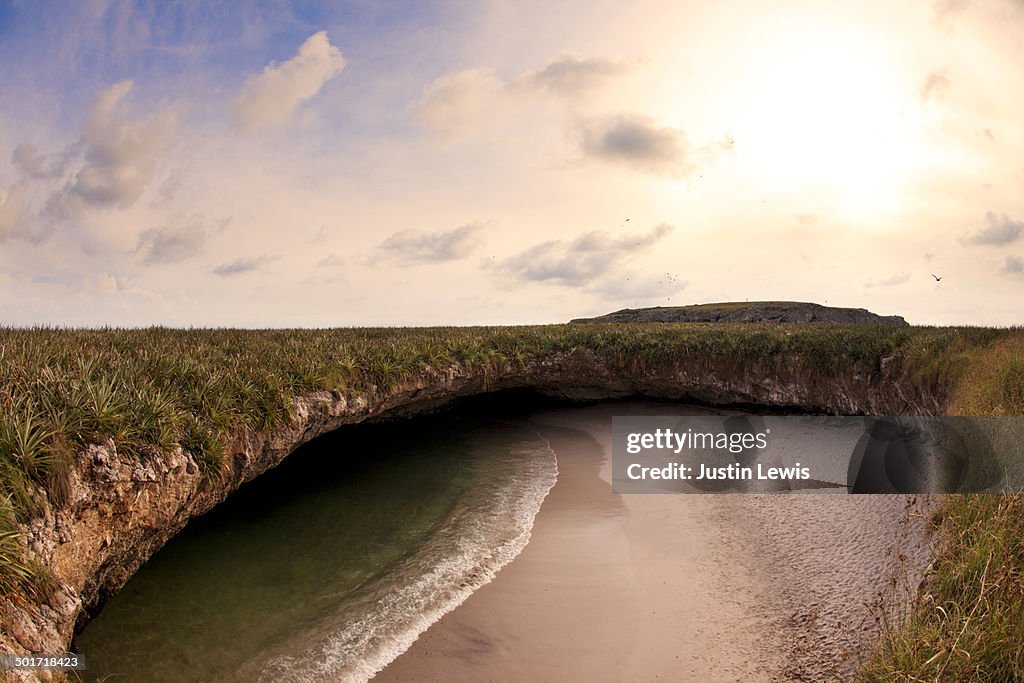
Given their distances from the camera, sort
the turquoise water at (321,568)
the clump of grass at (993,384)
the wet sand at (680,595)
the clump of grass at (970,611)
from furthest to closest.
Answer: the clump of grass at (993,384) < the turquoise water at (321,568) < the wet sand at (680,595) < the clump of grass at (970,611)

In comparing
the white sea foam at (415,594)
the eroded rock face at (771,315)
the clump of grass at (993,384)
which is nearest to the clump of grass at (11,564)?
the white sea foam at (415,594)

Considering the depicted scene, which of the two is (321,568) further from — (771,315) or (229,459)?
(771,315)

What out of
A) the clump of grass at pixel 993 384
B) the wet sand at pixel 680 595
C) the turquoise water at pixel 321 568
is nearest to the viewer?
the wet sand at pixel 680 595

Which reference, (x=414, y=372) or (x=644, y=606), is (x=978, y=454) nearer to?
(x=644, y=606)

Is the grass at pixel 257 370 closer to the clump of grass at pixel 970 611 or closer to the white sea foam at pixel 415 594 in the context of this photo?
the white sea foam at pixel 415 594

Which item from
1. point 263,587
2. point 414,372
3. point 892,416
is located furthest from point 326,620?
point 892,416

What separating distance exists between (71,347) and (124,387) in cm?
347

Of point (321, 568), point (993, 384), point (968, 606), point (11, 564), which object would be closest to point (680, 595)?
point (968, 606)

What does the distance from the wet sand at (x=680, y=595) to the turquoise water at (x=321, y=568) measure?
581 millimetres

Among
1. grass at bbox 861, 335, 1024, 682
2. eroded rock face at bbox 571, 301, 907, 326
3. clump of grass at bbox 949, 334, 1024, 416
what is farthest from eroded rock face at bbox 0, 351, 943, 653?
eroded rock face at bbox 571, 301, 907, 326

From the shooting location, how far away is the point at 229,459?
7.06 meters

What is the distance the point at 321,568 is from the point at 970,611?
7.36 meters

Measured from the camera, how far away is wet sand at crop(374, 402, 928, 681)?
5793 mm

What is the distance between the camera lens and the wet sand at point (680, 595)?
5.79 metres
